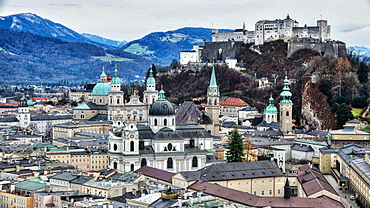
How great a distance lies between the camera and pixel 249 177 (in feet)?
181

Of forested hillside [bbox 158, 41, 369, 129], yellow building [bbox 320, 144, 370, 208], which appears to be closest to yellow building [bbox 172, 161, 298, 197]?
yellow building [bbox 320, 144, 370, 208]

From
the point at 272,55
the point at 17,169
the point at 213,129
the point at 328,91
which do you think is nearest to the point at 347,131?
the point at 213,129

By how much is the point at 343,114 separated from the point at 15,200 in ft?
180

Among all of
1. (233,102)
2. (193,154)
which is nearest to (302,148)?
(193,154)

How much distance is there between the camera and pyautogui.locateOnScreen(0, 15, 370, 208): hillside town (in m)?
45.0

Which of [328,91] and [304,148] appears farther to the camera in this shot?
[328,91]

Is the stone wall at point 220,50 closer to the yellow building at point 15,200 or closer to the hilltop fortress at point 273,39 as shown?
the hilltop fortress at point 273,39

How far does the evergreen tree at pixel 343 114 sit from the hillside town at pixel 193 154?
34 cm

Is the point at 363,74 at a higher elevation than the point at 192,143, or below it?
higher

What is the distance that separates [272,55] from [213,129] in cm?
4636

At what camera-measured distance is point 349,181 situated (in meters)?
59.1

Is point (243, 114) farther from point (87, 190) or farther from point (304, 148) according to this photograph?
point (87, 190)

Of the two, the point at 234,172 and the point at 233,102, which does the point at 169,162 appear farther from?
the point at 233,102

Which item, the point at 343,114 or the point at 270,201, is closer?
the point at 270,201
